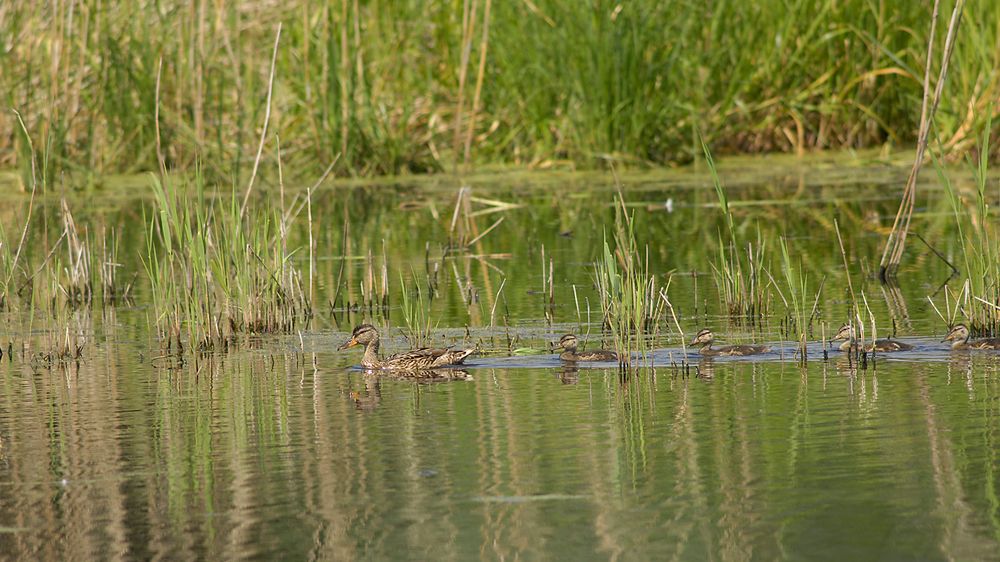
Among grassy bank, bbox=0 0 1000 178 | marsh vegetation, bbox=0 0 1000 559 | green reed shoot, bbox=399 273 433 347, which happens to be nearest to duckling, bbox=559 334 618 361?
marsh vegetation, bbox=0 0 1000 559

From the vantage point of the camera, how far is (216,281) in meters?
9.12

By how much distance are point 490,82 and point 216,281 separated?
894cm

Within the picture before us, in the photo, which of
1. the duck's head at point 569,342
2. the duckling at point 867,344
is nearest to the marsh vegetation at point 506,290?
the duckling at point 867,344

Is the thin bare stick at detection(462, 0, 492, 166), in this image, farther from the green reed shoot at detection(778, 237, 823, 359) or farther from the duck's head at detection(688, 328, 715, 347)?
the duck's head at detection(688, 328, 715, 347)

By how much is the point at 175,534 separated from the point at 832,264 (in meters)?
6.82

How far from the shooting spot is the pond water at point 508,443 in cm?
488

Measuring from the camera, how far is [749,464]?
5574 millimetres

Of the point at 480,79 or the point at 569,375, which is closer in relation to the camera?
the point at 569,375

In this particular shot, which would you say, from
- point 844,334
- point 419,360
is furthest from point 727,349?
point 419,360

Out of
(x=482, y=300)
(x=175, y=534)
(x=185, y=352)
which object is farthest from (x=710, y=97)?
(x=175, y=534)

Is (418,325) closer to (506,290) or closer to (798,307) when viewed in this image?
(798,307)

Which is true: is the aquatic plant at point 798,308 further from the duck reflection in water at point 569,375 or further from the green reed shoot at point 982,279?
the duck reflection in water at point 569,375

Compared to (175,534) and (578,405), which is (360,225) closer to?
(578,405)

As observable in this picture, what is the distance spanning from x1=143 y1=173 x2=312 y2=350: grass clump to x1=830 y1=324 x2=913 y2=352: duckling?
2805mm
